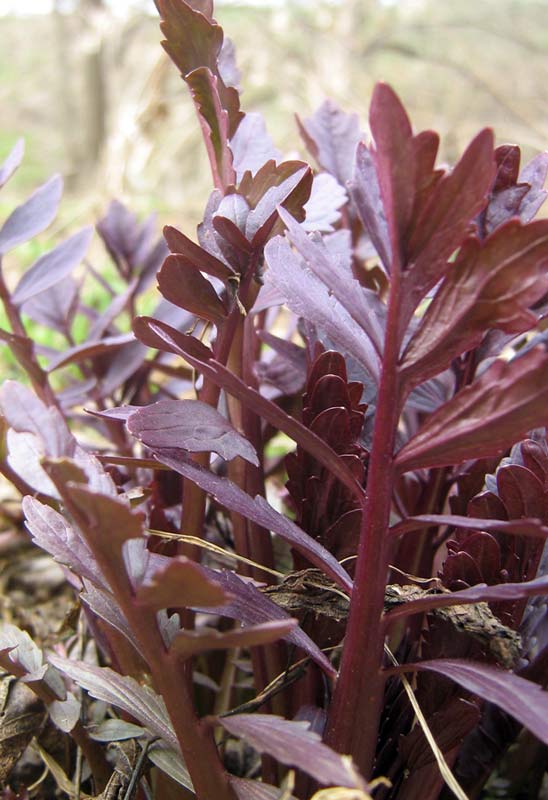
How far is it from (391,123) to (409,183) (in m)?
0.03

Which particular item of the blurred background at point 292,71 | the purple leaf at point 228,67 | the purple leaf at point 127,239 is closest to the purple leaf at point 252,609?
the purple leaf at point 228,67

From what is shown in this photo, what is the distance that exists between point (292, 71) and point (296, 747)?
4.95m

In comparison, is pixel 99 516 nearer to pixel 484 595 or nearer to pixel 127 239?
pixel 484 595

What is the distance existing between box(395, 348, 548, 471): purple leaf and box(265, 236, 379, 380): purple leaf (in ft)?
0.16

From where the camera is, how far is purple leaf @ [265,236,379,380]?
0.37 meters

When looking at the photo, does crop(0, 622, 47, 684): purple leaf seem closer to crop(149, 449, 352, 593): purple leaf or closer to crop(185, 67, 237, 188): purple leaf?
crop(149, 449, 352, 593): purple leaf

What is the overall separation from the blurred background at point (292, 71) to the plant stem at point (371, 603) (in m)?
2.49

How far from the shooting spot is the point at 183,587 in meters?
0.30

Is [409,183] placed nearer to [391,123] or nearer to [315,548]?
[391,123]

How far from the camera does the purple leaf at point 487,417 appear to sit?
299mm

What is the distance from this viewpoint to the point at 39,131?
8.33 m

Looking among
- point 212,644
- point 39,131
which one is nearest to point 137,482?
point 212,644

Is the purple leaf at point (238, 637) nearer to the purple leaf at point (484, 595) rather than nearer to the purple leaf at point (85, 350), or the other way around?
the purple leaf at point (484, 595)

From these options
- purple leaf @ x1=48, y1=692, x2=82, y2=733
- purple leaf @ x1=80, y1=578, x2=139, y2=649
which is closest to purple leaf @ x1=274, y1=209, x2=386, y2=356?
purple leaf @ x1=80, y1=578, x2=139, y2=649
